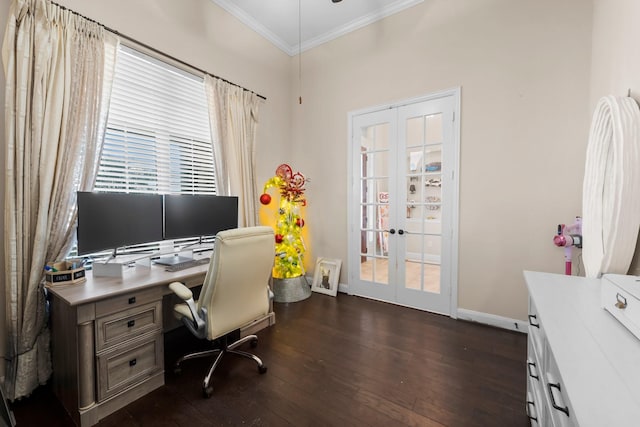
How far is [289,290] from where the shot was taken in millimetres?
3248

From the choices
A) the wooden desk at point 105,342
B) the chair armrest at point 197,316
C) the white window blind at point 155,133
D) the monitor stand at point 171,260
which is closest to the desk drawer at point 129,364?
the wooden desk at point 105,342

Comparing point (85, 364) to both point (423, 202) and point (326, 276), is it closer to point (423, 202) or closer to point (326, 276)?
point (326, 276)

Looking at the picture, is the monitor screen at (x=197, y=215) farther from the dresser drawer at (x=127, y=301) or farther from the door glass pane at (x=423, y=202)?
the door glass pane at (x=423, y=202)

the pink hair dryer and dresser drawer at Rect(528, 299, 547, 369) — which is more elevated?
the pink hair dryer

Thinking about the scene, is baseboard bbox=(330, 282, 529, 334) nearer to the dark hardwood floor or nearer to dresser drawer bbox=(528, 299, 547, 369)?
the dark hardwood floor

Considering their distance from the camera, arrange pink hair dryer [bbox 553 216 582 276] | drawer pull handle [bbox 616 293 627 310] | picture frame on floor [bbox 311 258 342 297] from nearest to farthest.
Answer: drawer pull handle [bbox 616 293 627 310] < pink hair dryer [bbox 553 216 582 276] < picture frame on floor [bbox 311 258 342 297]

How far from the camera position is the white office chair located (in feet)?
5.09

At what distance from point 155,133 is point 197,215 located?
88 cm

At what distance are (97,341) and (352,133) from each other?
3103 mm

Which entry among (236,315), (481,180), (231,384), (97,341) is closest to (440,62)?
(481,180)

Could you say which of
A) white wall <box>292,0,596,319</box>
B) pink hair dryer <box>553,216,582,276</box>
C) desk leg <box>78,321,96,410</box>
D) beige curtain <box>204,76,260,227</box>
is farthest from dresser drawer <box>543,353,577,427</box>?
beige curtain <box>204,76,260,227</box>

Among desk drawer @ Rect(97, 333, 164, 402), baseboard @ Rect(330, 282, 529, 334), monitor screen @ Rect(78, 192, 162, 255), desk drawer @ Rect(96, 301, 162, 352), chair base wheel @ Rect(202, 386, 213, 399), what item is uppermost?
monitor screen @ Rect(78, 192, 162, 255)

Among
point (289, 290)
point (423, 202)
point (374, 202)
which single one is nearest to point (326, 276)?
point (289, 290)

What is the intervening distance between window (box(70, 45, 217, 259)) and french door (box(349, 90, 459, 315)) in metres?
1.85
